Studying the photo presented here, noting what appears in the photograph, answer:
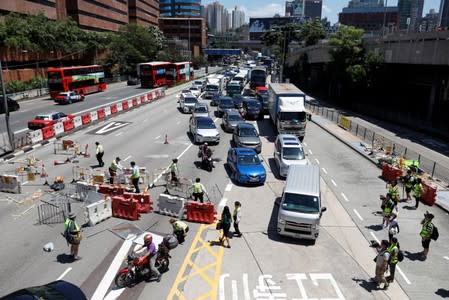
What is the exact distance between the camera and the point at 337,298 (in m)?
11.7

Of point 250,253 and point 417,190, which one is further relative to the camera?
point 417,190

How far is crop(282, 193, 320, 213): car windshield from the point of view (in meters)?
15.0

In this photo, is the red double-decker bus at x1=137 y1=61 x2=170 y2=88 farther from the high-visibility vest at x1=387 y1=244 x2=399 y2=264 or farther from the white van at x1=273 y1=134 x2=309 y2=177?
the high-visibility vest at x1=387 y1=244 x2=399 y2=264

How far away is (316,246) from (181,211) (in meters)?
5.73

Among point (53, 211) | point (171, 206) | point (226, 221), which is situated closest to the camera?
point (226, 221)

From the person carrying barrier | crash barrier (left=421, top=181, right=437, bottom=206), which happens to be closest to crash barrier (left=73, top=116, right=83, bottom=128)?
the person carrying barrier

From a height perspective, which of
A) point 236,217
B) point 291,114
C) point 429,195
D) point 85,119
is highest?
point 291,114

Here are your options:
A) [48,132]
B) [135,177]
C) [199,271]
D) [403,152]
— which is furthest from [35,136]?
[403,152]

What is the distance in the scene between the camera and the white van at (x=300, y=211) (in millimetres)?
14750

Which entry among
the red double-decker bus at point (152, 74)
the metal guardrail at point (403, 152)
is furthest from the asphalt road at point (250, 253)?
the red double-decker bus at point (152, 74)

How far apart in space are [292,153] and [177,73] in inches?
2220

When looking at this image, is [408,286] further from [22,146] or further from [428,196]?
[22,146]

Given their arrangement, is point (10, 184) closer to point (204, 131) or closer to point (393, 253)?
point (204, 131)

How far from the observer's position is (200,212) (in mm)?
16547
